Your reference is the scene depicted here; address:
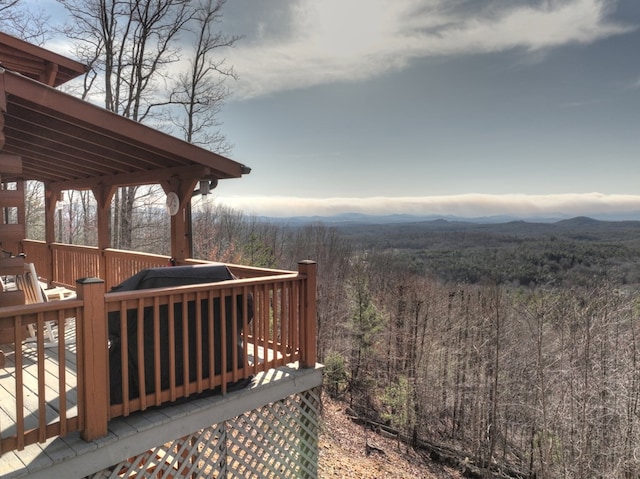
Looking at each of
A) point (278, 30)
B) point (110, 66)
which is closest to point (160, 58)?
point (110, 66)

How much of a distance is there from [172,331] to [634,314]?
15.2 meters

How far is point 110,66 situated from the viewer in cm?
1514

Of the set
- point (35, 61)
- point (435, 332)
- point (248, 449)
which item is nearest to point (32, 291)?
point (248, 449)

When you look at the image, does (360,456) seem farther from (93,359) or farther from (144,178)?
(93,359)

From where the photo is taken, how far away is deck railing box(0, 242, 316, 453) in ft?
7.98

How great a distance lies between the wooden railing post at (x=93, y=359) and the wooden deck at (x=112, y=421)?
0.37 ft

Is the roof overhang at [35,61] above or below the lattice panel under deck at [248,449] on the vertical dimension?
above

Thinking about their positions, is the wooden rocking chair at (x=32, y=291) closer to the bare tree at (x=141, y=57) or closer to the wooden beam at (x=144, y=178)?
the wooden beam at (x=144, y=178)

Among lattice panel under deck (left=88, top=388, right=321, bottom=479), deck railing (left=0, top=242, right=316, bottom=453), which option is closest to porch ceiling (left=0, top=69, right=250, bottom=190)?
deck railing (left=0, top=242, right=316, bottom=453)

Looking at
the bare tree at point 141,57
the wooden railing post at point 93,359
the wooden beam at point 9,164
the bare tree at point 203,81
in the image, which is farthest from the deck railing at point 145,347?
the bare tree at point 203,81

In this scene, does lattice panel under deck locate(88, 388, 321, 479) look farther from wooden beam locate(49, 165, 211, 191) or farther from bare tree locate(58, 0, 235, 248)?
bare tree locate(58, 0, 235, 248)

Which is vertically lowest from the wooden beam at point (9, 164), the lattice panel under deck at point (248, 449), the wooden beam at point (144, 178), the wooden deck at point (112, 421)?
the lattice panel under deck at point (248, 449)

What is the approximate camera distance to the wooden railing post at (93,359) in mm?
2521

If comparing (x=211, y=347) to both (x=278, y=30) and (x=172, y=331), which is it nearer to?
(x=172, y=331)
